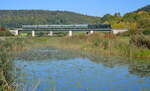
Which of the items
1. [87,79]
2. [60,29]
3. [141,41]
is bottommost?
[87,79]

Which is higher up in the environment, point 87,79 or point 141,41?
point 141,41

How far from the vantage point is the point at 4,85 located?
9.52 meters

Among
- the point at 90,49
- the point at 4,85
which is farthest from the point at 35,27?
the point at 4,85

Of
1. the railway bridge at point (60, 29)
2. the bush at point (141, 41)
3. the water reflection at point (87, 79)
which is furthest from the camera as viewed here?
the railway bridge at point (60, 29)

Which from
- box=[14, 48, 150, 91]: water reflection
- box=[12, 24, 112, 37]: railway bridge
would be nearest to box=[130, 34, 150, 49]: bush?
box=[14, 48, 150, 91]: water reflection

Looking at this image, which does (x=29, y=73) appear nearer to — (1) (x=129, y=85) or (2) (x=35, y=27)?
(1) (x=129, y=85)

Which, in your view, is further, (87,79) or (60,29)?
(60,29)

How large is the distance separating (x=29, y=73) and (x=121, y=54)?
1039 cm

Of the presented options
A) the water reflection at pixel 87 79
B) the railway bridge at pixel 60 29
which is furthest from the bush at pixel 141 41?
the railway bridge at pixel 60 29

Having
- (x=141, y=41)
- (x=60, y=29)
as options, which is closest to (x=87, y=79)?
(x=141, y=41)

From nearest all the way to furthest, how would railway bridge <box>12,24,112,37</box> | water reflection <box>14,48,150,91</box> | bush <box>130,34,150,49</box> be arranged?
water reflection <box>14,48,150,91</box>
bush <box>130,34,150,49</box>
railway bridge <box>12,24,112,37</box>

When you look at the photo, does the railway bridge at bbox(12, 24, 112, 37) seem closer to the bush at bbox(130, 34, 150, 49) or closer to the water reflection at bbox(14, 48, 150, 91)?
the bush at bbox(130, 34, 150, 49)

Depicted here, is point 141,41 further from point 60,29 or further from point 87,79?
point 60,29

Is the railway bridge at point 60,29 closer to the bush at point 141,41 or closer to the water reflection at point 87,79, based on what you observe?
the bush at point 141,41
